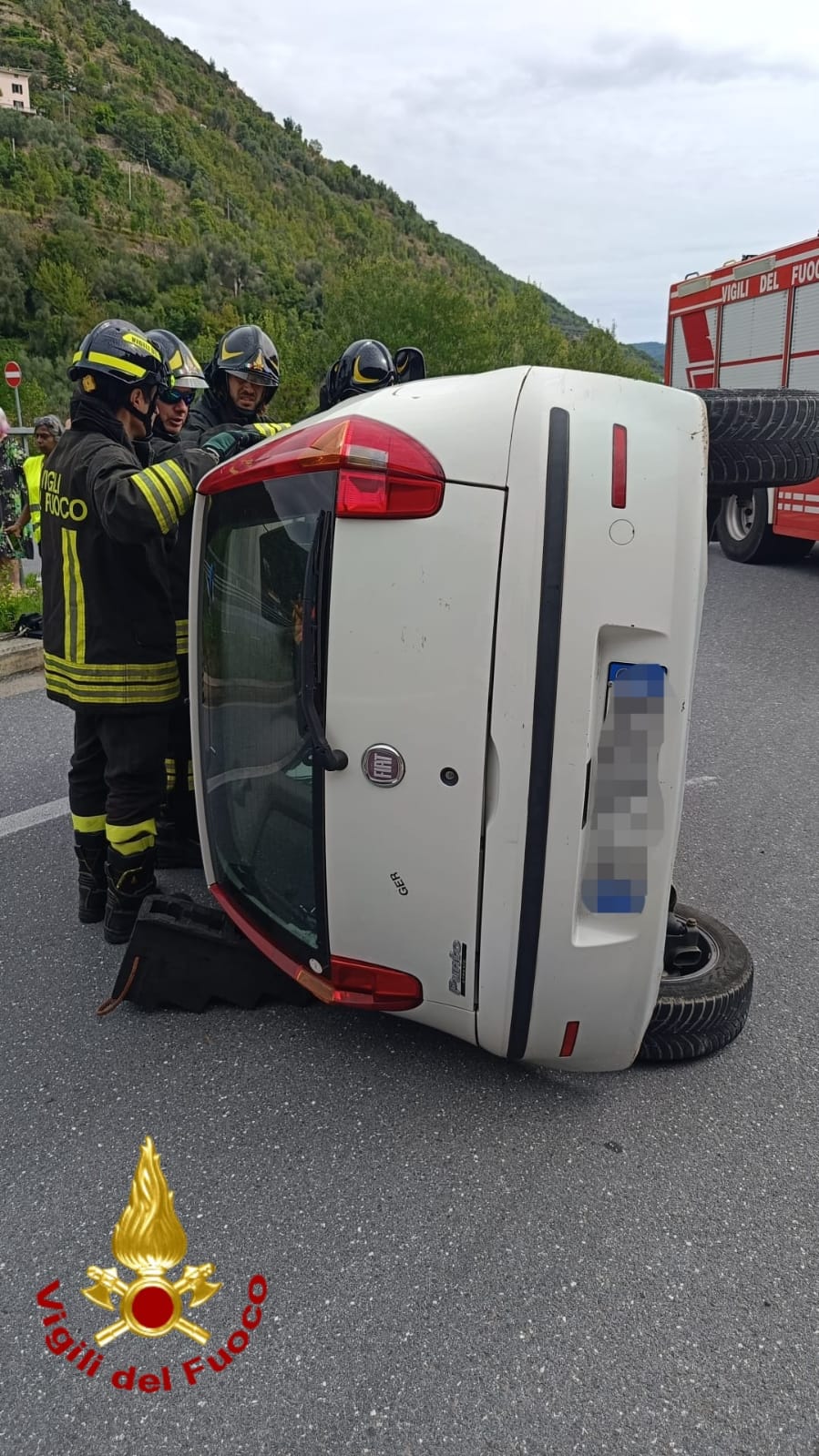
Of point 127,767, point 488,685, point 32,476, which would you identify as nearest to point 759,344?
point 32,476

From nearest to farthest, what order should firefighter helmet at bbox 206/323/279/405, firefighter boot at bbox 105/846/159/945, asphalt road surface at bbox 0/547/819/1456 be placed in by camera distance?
asphalt road surface at bbox 0/547/819/1456 → firefighter boot at bbox 105/846/159/945 → firefighter helmet at bbox 206/323/279/405

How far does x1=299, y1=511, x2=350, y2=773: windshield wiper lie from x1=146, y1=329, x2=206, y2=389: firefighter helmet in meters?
2.55

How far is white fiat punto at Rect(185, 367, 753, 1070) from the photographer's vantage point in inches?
71.6

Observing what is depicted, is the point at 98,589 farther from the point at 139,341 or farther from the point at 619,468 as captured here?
the point at 619,468

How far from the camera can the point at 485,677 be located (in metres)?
1.88

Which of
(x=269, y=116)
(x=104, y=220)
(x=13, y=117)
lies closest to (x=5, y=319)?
(x=104, y=220)

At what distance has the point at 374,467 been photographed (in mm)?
1908

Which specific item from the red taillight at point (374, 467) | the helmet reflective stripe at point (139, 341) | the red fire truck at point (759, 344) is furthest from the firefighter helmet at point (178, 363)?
the red fire truck at point (759, 344)

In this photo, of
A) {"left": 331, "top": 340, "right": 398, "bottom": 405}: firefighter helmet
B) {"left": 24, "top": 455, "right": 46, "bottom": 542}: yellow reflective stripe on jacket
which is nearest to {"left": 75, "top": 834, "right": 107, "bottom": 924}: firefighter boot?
{"left": 331, "top": 340, "right": 398, "bottom": 405}: firefighter helmet

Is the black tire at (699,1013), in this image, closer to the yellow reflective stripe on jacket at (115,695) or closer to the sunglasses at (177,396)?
the yellow reflective stripe on jacket at (115,695)

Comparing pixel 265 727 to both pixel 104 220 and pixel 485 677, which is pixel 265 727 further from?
pixel 104 220

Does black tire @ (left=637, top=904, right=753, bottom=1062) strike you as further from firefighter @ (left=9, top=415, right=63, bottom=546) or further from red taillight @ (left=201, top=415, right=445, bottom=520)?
firefighter @ (left=9, top=415, right=63, bottom=546)

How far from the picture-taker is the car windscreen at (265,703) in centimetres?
211

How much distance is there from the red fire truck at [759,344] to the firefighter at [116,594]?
23.6ft
